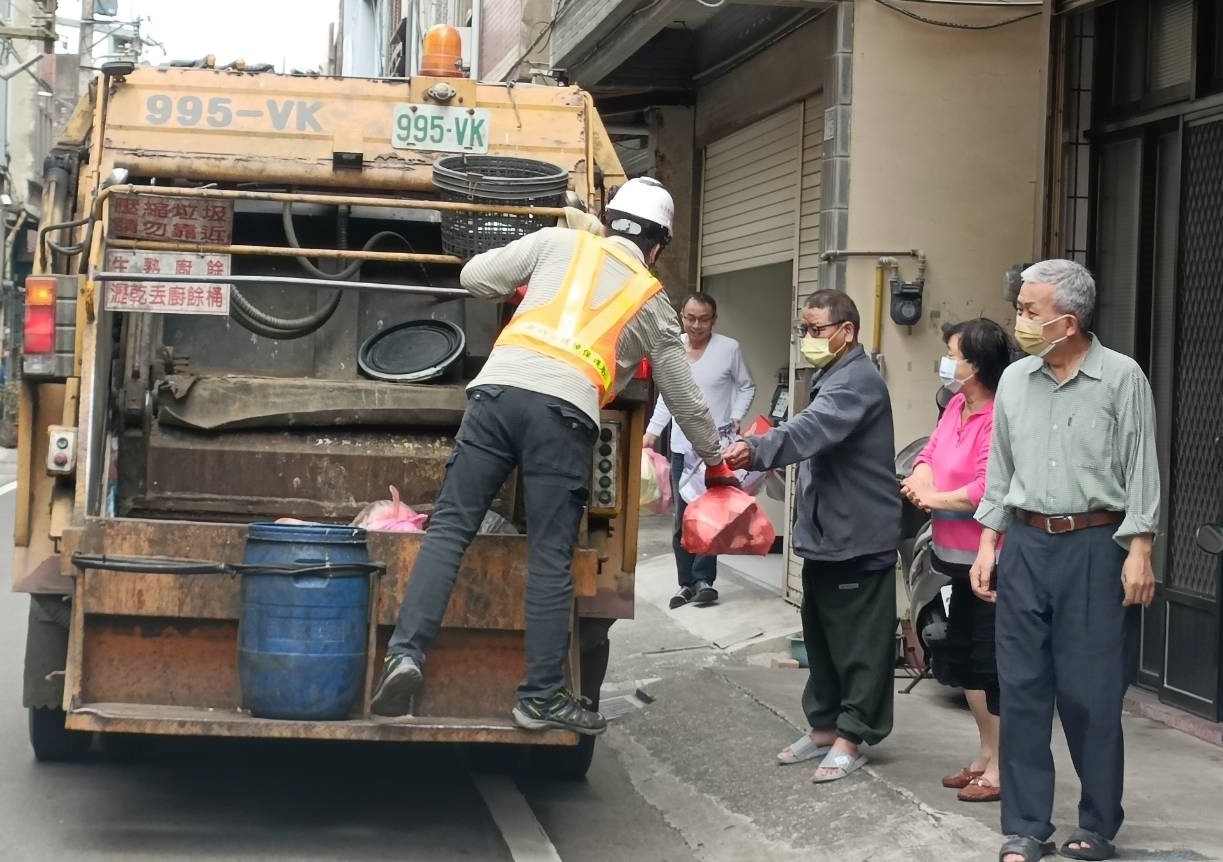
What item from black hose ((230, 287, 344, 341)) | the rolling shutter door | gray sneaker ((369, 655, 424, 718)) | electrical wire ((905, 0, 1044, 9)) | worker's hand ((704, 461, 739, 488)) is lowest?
gray sneaker ((369, 655, 424, 718))

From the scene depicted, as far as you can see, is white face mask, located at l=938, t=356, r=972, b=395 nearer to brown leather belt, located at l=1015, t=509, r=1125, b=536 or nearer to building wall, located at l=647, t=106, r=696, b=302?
brown leather belt, located at l=1015, t=509, r=1125, b=536

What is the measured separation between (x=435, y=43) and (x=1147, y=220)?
10.5ft

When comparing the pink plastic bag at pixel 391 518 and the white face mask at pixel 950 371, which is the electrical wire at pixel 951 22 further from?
the pink plastic bag at pixel 391 518

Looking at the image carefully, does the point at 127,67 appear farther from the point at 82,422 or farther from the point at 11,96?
the point at 11,96

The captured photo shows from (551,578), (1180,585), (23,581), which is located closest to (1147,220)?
(1180,585)

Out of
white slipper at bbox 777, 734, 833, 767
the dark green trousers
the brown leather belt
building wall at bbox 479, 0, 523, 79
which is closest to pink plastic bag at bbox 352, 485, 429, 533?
the dark green trousers

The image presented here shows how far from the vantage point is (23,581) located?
220 inches

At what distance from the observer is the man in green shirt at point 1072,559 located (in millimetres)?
4902

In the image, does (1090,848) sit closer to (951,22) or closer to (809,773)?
(809,773)

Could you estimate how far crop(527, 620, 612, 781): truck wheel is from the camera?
19.3 feet

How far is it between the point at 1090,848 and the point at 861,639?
131 cm

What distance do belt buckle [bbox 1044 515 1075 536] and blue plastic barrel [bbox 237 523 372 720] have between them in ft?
6.62

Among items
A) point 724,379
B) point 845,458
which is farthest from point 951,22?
point 845,458

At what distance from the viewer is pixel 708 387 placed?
9.88m
